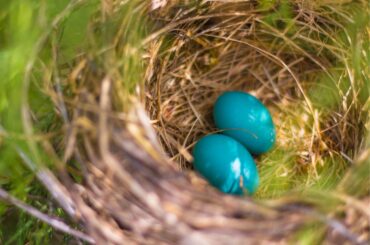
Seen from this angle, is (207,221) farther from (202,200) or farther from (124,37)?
(124,37)

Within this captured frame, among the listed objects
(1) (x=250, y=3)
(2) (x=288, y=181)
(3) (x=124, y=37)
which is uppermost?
(3) (x=124, y=37)

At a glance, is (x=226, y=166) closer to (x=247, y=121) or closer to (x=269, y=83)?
(x=247, y=121)

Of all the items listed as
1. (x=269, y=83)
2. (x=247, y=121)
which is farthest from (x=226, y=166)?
(x=269, y=83)

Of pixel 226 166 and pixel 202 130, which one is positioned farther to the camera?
pixel 202 130

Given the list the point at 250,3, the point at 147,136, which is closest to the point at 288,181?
the point at 250,3
